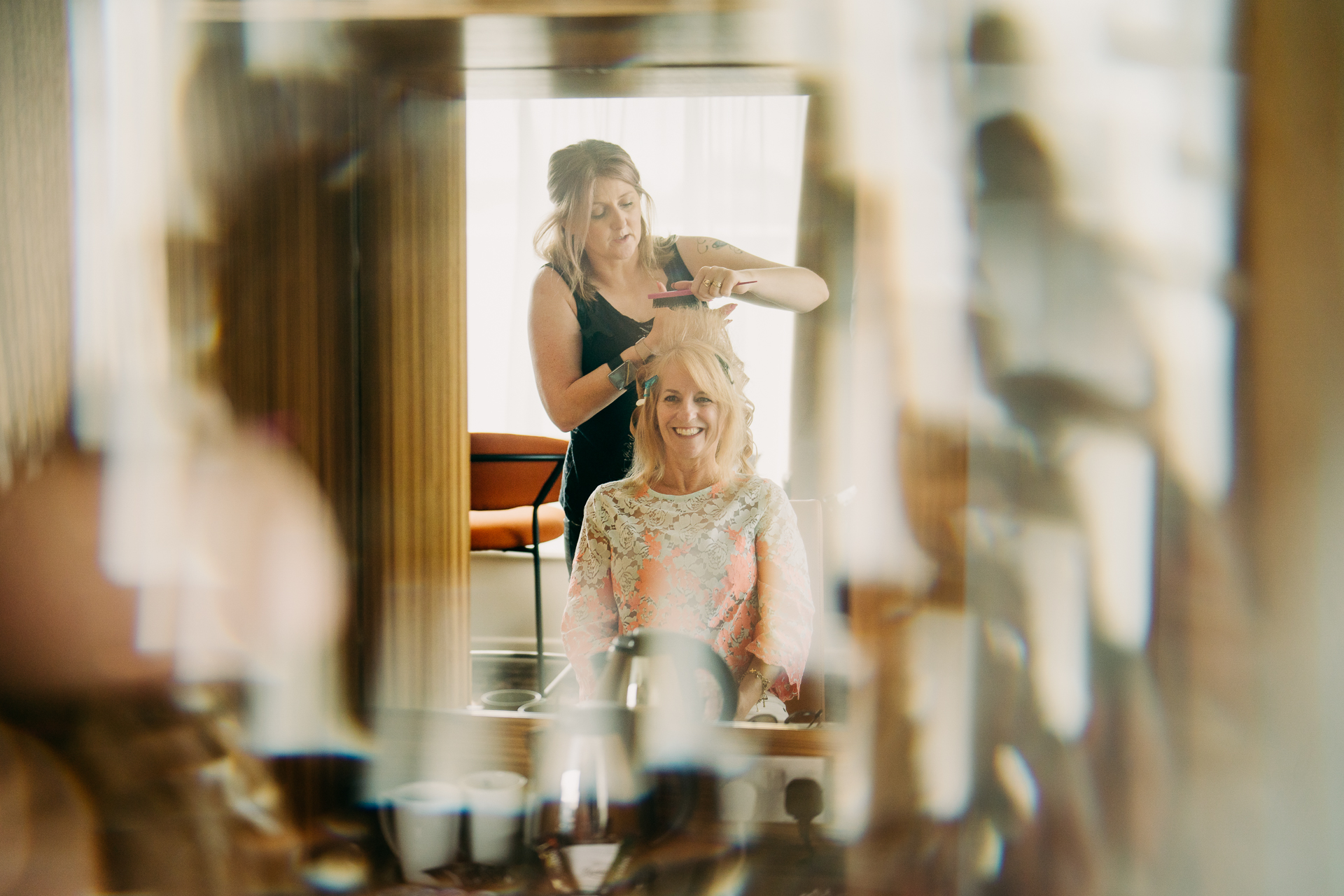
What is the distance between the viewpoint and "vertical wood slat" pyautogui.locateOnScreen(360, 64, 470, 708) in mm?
694

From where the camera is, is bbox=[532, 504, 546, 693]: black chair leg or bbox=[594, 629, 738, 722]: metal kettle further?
bbox=[532, 504, 546, 693]: black chair leg

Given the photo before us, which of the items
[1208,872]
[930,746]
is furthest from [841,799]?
[1208,872]

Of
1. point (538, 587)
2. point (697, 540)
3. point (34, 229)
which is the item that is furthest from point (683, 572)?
point (34, 229)

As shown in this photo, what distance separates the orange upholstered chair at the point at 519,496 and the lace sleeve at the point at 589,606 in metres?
0.03

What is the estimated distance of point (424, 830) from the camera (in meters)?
0.64

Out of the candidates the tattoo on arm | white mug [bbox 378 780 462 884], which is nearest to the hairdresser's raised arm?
the tattoo on arm

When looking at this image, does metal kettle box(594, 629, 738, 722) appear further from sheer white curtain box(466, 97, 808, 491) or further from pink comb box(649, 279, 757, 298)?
pink comb box(649, 279, 757, 298)

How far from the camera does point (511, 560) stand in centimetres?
71

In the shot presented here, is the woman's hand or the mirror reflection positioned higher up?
the mirror reflection

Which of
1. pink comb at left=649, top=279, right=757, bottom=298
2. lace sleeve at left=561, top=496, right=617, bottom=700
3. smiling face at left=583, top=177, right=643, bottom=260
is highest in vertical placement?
smiling face at left=583, top=177, right=643, bottom=260

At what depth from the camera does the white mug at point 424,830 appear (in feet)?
2.11

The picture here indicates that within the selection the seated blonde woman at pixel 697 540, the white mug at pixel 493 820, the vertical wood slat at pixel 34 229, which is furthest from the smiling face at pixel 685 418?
the vertical wood slat at pixel 34 229

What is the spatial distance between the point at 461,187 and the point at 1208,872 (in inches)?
34.4

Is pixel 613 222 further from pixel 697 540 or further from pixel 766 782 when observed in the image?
pixel 766 782
